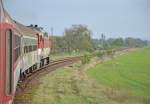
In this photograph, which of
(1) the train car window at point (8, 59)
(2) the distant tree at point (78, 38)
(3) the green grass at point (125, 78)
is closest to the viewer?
(1) the train car window at point (8, 59)

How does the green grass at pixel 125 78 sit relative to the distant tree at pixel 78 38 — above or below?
below

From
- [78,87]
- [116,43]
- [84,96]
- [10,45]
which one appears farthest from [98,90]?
[116,43]

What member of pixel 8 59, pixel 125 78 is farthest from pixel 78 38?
pixel 8 59

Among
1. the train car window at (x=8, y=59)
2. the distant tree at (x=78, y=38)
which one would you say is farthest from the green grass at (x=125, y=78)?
the distant tree at (x=78, y=38)

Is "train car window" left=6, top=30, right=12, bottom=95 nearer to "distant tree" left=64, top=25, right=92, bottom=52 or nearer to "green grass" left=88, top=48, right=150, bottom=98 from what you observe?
"green grass" left=88, top=48, right=150, bottom=98

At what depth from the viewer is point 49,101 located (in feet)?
46.9

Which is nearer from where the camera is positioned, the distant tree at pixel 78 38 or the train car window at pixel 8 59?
the train car window at pixel 8 59

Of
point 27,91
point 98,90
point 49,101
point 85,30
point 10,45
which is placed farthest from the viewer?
point 85,30

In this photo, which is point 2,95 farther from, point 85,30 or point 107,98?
point 85,30

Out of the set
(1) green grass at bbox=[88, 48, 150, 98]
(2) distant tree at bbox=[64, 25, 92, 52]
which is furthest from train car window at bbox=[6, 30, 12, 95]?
(2) distant tree at bbox=[64, 25, 92, 52]

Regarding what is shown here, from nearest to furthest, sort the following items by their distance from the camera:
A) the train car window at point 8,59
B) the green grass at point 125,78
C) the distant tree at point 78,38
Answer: the train car window at point 8,59, the green grass at point 125,78, the distant tree at point 78,38

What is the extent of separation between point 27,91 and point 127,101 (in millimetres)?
4267

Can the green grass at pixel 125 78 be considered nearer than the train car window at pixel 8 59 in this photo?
No

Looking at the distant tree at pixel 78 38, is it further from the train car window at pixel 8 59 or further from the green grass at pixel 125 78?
the train car window at pixel 8 59
